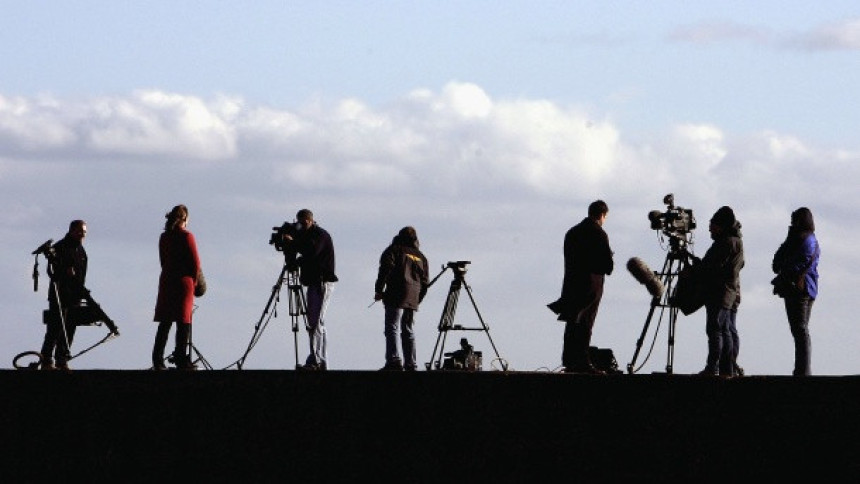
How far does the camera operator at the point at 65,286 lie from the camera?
20844 mm

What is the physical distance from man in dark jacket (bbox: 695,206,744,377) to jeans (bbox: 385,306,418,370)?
422 cm

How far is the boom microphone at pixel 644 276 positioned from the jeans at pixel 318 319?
352cm

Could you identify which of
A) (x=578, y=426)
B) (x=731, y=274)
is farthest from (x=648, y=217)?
(x=578, y=426)

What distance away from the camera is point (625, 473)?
53.0 ft

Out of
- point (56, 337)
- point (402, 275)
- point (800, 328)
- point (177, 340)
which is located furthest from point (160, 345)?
point (800, 328)

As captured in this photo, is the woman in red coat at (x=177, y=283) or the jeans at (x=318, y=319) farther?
the jeans at (x=318, y=319)

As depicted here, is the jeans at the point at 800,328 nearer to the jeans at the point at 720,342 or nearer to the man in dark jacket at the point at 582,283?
the jeans at the point at 720,342

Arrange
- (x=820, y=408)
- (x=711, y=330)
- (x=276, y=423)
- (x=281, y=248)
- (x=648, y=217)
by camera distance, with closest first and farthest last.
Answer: (x=820, y=408), (x=276, y=423), (x=711, y=330), (x=648, y=217), (x=281, y=248)

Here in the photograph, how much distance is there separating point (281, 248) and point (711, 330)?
20.0 ft

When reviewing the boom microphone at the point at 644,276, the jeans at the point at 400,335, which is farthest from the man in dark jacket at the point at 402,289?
the boom microphone at the point at 644,276

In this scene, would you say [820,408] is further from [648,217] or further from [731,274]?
[648,217]

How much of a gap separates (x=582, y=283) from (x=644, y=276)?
1.45 metres

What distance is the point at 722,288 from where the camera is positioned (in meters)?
18.3

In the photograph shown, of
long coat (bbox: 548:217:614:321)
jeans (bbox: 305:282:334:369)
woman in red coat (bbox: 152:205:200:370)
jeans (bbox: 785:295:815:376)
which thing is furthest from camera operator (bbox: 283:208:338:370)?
jeans (bbox: 785:295:815:376)
